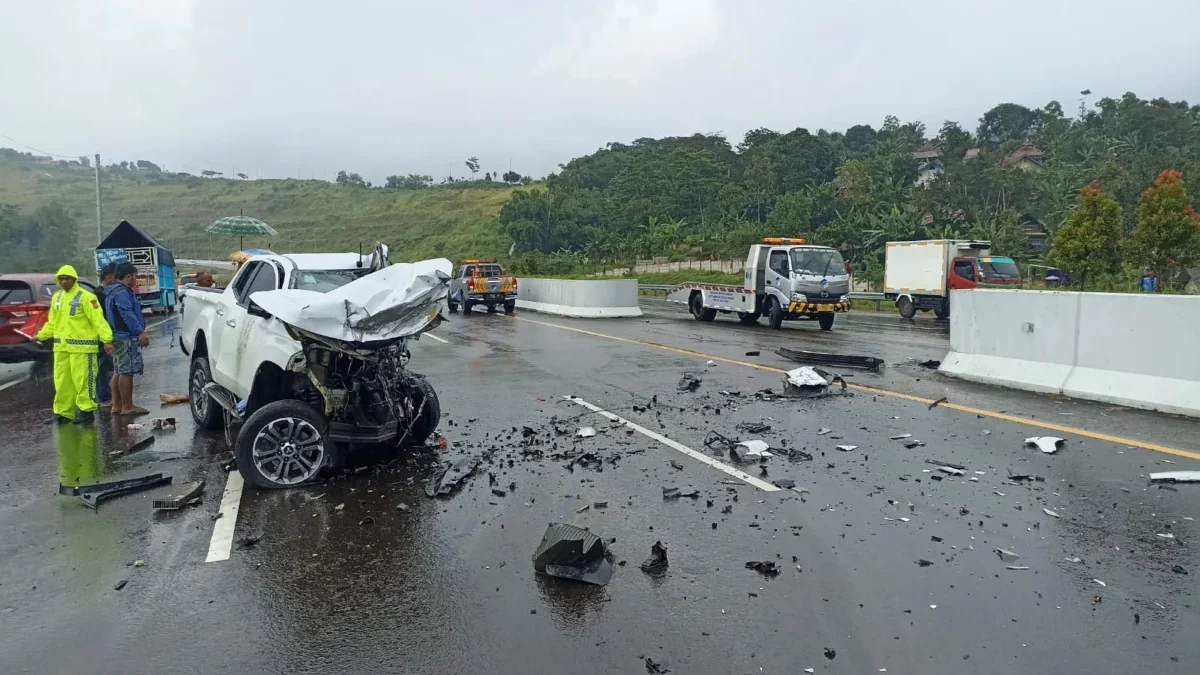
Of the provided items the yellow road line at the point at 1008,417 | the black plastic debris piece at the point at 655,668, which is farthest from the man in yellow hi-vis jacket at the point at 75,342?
the yellow road line at the point at 1008,417

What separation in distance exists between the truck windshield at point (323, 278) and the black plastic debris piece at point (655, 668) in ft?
18.0

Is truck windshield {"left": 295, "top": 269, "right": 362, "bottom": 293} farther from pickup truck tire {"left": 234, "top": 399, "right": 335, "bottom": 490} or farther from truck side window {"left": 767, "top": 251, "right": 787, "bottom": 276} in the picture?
truck side window {"left": 767, "top": 251, "right": 787, "bottom": 276}

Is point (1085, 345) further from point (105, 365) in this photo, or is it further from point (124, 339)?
point (105, 365)

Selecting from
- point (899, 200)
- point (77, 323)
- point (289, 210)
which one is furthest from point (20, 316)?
point (289, 210)

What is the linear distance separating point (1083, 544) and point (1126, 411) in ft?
16.0

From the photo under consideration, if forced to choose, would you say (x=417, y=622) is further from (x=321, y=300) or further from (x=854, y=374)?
(x=854, y=374)

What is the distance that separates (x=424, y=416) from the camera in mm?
8031

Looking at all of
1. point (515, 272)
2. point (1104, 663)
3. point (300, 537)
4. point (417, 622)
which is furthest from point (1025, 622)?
point (515, 272)

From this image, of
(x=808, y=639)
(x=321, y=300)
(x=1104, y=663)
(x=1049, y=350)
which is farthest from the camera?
(x=1049, y=350)

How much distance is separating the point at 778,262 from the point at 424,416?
54.8 ft

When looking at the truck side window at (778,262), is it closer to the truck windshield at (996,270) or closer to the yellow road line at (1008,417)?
the yellow road line at (1008,417)

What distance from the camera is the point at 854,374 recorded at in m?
12.8

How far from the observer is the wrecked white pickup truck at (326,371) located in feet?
21.8

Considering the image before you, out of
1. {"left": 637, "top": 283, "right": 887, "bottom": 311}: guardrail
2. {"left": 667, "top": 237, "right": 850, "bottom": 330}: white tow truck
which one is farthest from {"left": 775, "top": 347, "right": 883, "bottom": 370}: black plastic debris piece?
{"left": 637, "top": 283, "right": 887, "bottom": 311}: guardrail
